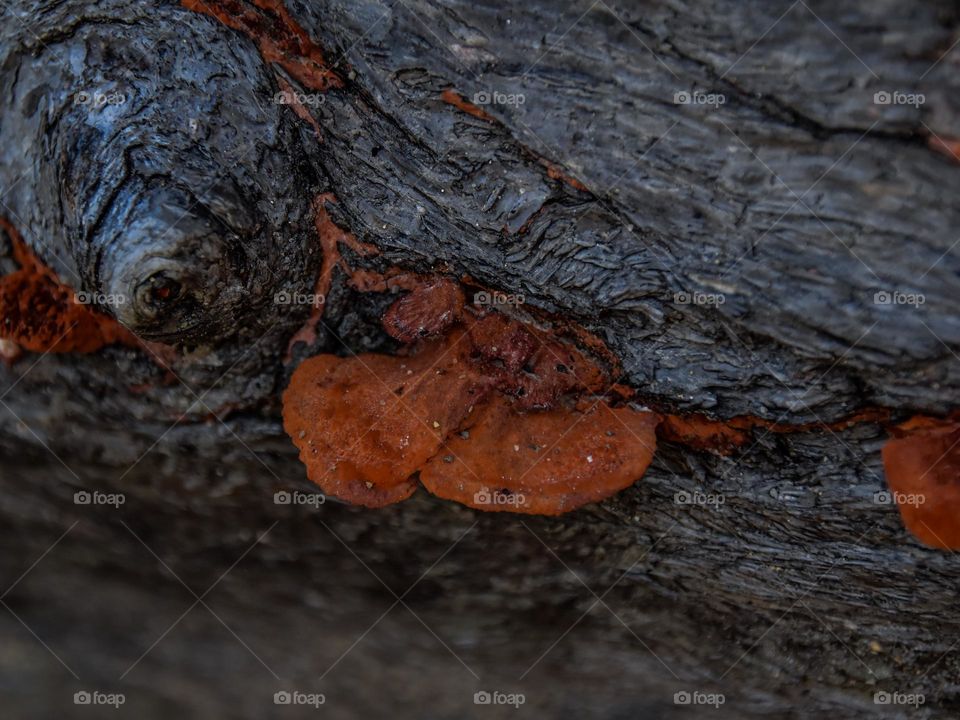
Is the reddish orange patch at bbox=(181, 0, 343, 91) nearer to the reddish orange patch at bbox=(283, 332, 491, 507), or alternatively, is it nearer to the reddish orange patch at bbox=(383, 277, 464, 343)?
the reddish orange patch at bbox=(383, 277, 464, 343)

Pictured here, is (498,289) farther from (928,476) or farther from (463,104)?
(928,476)

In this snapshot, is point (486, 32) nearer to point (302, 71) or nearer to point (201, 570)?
point (302, 71)

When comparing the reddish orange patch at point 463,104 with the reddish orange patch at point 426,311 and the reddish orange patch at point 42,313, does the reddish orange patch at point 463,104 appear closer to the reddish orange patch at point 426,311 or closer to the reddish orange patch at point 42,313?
the reddish orange patch at point 426,311

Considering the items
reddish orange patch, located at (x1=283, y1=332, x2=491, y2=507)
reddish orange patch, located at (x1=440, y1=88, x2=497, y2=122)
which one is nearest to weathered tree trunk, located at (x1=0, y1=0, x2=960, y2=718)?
reddish orange patch, located at (x1=440, y1=88, x2=497, y2=122)

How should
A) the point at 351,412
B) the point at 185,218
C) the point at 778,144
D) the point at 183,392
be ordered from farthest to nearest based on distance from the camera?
Result: the point at 183,392 < the point at 351,412 < the point at 185,218 < the point at 778,144

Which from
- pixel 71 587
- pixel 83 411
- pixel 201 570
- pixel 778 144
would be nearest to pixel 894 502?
pixel 778 144

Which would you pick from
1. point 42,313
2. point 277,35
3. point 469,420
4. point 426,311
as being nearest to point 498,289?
point 426,311
